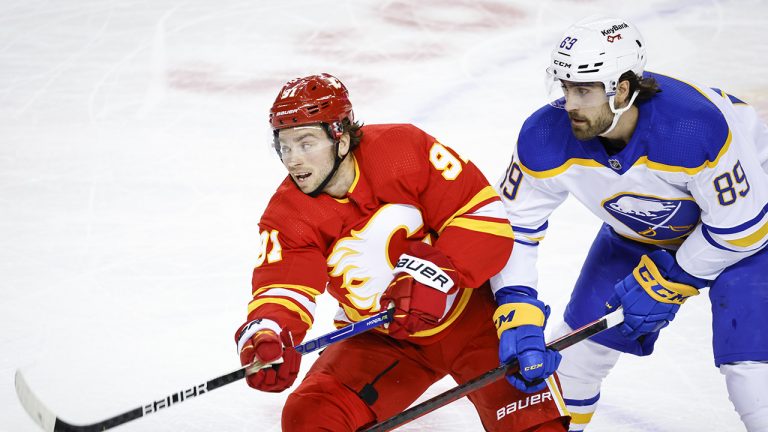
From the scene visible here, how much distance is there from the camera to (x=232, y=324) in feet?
13.6

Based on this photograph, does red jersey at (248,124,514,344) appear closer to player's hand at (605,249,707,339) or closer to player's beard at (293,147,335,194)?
player's beard at (293,147,335,194)

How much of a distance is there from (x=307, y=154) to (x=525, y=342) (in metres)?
0.76

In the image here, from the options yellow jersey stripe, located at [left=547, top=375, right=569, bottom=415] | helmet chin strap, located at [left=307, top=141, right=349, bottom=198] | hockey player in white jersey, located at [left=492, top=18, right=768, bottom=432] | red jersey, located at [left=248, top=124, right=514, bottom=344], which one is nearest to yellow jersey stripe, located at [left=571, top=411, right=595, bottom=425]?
hockey player in white jersey, located at [left=492, top=18, right=768, bottom=432]

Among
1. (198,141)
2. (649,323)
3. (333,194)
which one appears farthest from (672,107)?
(198,141)

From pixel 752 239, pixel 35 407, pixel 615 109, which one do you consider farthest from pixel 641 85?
pixel 35 407

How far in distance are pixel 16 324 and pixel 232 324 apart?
0.80 metres

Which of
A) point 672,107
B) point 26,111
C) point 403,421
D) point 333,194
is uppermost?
point 672,107

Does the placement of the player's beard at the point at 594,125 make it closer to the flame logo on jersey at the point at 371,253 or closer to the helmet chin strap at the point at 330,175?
the flame logo on jersey at the point at 371,253

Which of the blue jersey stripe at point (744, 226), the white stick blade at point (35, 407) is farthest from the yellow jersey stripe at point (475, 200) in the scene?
the white stick blade at point (35, 407)

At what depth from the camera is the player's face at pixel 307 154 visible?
285 centimetres

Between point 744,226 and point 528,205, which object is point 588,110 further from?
point 744,226

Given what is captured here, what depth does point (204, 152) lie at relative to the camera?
5.45 meters

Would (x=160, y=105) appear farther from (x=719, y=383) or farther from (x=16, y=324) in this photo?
(x=719, y=383)

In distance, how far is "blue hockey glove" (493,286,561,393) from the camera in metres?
2.86
